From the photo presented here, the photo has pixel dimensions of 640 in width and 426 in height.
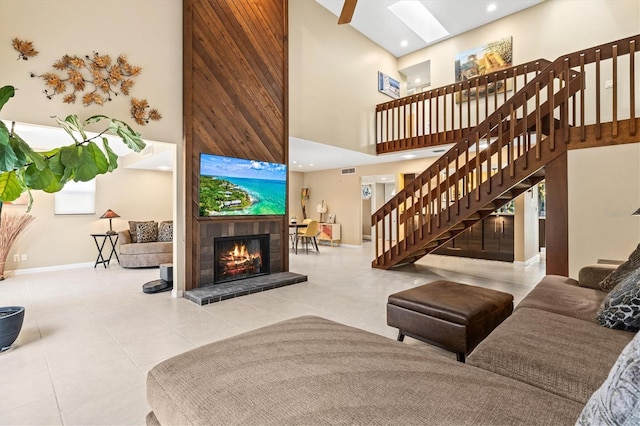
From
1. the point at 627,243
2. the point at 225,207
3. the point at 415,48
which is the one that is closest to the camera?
the point at 627,243

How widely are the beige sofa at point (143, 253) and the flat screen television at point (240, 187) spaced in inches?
111

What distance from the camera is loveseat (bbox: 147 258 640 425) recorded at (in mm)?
868

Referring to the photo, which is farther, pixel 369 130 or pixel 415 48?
pixel 415 48

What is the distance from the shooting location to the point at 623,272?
2393mm

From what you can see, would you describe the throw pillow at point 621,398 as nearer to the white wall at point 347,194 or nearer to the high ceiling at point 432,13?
the high ceiling at point 432,13

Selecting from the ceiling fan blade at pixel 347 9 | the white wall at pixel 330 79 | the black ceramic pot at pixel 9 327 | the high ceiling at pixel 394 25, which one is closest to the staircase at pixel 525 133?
the white wall at pixel 330 79

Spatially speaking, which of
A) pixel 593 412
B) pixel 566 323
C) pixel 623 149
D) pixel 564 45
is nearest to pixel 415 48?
pixel 564 45

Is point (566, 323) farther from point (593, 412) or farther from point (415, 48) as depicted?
point (415, 48)

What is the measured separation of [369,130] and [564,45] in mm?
4143

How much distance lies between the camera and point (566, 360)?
1.35m

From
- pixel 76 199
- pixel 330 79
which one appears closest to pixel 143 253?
pixel 76 199

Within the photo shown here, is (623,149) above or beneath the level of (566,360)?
above

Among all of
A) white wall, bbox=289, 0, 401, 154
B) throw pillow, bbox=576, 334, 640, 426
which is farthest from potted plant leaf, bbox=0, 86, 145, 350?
white wall, bbox=289, 0, 401, 154

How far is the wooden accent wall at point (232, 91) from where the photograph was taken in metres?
4.28
